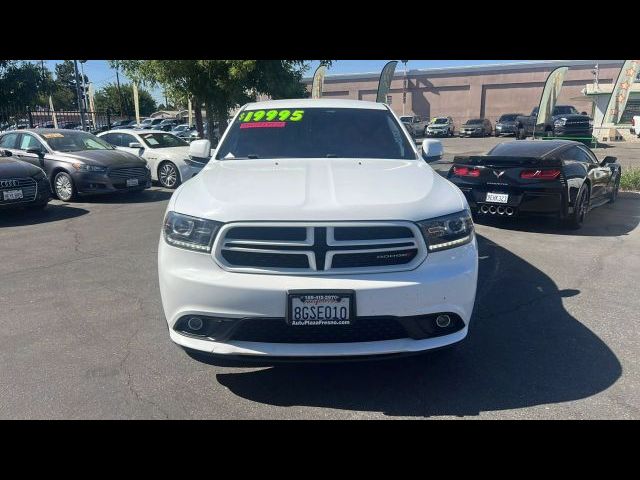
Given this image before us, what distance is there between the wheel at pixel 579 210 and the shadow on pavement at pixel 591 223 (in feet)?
0.36

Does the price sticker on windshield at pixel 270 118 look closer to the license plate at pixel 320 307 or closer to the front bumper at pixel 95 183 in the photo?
the license plate at pixel 320 307

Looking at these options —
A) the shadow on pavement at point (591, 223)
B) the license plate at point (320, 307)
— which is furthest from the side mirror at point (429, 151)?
the shadow on pavement at point (591, 223)

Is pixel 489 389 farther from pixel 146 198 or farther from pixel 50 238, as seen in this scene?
pixel 146 198

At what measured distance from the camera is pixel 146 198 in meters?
11.3

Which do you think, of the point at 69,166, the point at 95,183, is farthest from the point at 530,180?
the point at 69,166

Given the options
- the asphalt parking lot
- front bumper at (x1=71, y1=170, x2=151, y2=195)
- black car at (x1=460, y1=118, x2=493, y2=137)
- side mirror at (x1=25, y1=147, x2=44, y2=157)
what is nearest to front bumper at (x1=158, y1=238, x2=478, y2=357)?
the asphalt parking lot

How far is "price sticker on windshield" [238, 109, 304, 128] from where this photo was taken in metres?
4.66

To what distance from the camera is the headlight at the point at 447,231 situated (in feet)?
9.60

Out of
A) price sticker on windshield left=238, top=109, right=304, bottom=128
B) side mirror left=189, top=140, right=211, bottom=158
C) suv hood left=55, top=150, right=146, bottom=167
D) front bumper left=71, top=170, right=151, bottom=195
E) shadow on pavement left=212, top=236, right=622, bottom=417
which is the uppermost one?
price sticker on windshield left=238, top=109, right=304, bottom=128

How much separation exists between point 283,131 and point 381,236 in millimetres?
2068

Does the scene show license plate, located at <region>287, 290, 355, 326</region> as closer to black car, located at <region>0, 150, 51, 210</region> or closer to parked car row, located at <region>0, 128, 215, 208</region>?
parked car row, located at <region>0, 128, 215, 208</region>

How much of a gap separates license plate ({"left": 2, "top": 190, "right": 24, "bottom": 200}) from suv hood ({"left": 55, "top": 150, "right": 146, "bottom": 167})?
1928 mm

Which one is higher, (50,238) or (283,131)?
(283,131)
